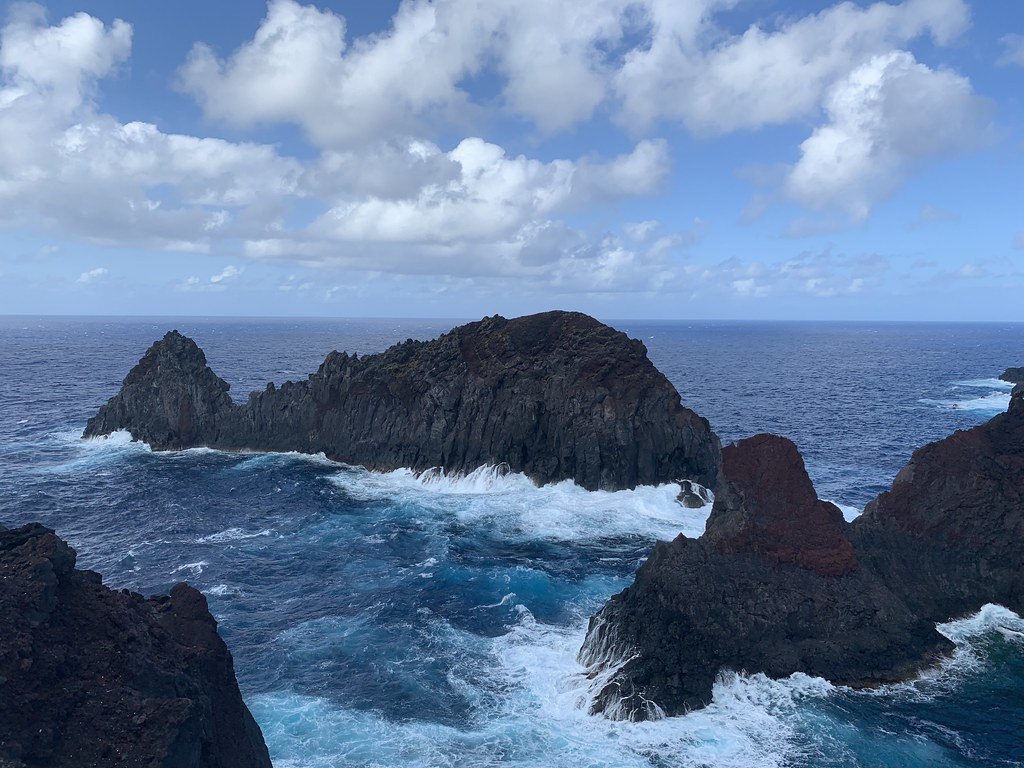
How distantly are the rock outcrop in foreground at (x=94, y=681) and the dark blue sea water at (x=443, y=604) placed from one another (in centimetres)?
896

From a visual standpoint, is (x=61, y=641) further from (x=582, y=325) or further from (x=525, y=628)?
(x=582, y=325)

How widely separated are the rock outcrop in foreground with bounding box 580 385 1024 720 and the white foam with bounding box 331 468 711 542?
17.2 m

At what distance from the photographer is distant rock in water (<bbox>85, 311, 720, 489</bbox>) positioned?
6656 cm

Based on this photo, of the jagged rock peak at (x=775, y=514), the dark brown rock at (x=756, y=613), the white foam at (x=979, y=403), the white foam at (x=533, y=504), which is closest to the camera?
the dark brown rock at (x=756, y=613)

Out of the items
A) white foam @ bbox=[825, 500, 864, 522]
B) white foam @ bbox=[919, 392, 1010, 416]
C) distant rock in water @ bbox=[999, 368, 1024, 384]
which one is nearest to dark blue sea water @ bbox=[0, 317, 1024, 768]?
white foam @ bbox=[825, 500, 864, 522]

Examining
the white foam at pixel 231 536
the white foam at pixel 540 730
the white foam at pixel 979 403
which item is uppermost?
the white foam at pixel 979 403

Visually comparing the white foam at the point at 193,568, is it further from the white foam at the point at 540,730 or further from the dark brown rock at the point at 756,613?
the dark brown rock at the point at 756,613

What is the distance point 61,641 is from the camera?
62.3 feet

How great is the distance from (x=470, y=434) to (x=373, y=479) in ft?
36.5

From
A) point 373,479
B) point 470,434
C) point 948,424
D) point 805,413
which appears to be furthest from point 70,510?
point 948,424

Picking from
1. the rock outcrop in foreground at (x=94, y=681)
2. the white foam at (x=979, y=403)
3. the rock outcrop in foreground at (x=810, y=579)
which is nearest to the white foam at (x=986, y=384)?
the white foam at (x=979, y=403)

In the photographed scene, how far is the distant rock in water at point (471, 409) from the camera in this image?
2621 inches

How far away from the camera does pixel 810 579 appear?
36406 mm

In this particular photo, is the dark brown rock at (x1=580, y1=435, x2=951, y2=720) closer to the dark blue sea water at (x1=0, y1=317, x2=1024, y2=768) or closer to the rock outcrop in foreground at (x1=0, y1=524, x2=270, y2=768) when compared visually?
the dark blue sea water at (x1=0, y1=317, x2=1024, y2=768)
